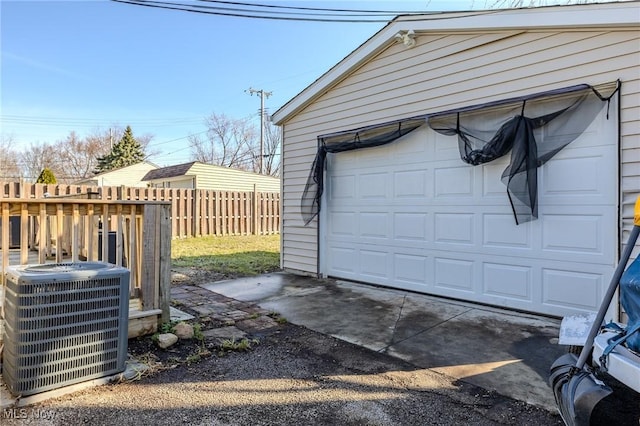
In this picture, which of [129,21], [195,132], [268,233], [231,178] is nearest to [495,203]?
[129,21]

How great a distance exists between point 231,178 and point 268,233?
4912 millimetres

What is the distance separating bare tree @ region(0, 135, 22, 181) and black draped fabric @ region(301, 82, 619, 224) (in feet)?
109

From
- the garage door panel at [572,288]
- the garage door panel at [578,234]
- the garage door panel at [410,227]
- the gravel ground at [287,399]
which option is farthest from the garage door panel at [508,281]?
the gravel ground at [287,399]

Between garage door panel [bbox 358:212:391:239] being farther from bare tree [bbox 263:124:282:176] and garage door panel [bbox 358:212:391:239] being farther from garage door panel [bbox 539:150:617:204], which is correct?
bare tree [bbox 263:124:282:176]

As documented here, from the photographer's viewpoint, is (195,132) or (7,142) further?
(195,132)

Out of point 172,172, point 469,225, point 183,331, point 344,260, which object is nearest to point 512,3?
point 469,225

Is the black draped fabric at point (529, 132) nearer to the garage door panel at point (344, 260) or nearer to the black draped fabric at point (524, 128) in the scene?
the black draped fabric at point (524, 128)

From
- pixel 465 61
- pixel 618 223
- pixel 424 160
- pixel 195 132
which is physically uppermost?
pixel 195 132

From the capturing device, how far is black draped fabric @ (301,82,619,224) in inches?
147

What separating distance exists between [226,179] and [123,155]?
16.0m

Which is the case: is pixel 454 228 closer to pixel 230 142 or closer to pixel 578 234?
pixel 578 234

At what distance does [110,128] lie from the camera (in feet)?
109

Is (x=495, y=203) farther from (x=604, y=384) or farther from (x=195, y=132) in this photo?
(x=195, y=132)

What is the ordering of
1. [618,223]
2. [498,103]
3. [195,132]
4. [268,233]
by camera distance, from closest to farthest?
1. [618,223]
2. [498,103]
3. [268,233]
4. [195,132]
